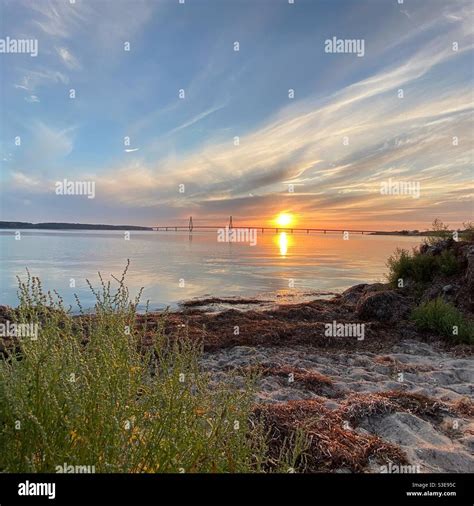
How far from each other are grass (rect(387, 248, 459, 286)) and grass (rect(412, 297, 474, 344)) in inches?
70.2

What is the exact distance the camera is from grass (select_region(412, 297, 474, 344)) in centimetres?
767

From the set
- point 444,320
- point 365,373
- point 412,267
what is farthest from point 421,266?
point 365,373

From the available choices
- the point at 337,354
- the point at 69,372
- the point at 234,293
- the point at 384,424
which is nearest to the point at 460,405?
the point at 384,424

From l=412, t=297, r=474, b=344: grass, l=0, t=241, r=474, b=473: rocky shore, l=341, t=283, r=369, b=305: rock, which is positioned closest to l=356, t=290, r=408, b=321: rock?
l=0, t=241, r=474, b=473: rocky shore

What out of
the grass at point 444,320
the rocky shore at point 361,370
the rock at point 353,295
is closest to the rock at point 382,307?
the rocky shore at point 361,370

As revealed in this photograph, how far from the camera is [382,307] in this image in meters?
9.49

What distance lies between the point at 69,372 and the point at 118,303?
768mm

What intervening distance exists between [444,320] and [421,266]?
3345 mm

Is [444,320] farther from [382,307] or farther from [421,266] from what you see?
[421,266]

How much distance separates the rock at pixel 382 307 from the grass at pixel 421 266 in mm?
1628

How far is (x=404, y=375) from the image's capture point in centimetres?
564

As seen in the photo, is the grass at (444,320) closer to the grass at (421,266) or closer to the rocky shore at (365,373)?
the rocky shore at (365,373)

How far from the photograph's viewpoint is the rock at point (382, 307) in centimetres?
935
